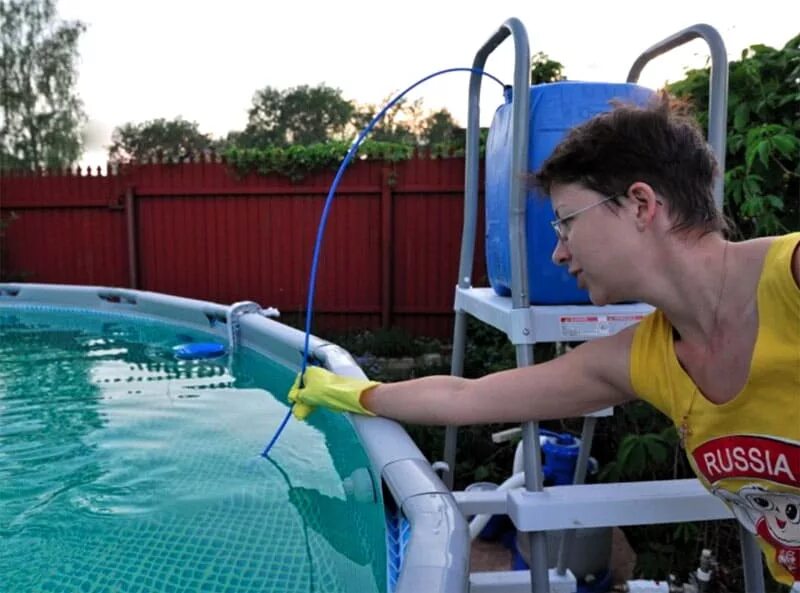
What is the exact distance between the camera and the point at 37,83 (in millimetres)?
16109

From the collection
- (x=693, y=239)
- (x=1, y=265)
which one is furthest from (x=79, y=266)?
(x=693, y=239)

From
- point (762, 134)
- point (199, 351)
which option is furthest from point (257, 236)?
point (762, 134)

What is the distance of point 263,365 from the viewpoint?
13.5 ft

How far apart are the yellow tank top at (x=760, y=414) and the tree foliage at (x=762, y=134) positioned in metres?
1.38

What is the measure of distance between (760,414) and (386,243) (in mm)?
5745

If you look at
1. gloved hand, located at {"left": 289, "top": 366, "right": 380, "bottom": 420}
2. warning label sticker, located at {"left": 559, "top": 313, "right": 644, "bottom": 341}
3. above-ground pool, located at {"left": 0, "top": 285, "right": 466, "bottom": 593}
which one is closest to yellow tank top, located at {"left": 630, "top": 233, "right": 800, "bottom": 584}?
warning label sticker, located at {"left": 559, "top": 313, "right": 644, "bottom": 341}

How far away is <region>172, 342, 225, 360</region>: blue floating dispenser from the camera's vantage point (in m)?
4.34

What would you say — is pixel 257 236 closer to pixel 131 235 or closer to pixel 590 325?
pixel 131 235

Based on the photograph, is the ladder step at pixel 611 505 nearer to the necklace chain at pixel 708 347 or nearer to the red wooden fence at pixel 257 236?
the necklace chain at pixel 708 347

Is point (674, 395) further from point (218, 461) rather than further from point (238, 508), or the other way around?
point (218, 461)

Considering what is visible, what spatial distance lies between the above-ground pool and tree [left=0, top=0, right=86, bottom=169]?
14393 mm

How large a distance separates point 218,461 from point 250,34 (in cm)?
1450

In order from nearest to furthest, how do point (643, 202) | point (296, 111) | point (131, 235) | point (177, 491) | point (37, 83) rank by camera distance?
point (643, 202) → point (177, 491) → point (131, 235) → point (37, 83) → point (296, 111)

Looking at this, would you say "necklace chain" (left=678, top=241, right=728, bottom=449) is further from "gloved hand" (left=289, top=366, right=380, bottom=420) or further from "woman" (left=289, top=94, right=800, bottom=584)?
"gloved hand" (left=289, top=366, right=380, bottom=420)
